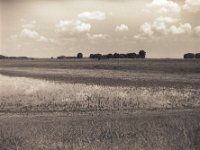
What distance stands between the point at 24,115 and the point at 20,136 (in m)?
5.91

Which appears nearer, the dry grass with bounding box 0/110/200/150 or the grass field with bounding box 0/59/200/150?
the dry grass with bounding box 0/110/200/150

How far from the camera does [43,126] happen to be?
18547 millimetres

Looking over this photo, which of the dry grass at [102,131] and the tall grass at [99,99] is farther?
the tall grass at [99,99]

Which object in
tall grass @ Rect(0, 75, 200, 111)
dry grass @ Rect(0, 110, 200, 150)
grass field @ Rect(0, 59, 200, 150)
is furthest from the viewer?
tall grass @ Rect(0, 75, 200, 111)

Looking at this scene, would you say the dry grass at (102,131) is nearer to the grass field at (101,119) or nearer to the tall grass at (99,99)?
the grass field at (101,119)

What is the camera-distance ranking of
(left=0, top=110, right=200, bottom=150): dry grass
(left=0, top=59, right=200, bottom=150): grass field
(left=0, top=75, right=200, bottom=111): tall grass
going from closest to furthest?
(left=0, top=110, right=200, bottom=150): dry grass → (left=0, top=59, right=200, bottom=150): grass field → (left=0, top=75, right=200, bottom=111): tall grass

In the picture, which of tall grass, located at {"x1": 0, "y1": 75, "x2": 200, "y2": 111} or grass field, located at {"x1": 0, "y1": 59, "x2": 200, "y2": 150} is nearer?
grass field, located at {"x1": 0, "y1": 59, "x2": 200, "y2": 150}

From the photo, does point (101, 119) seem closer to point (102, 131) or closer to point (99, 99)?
point (102, 131)

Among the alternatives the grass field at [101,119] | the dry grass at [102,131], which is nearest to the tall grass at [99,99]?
the grass field at [101,119]

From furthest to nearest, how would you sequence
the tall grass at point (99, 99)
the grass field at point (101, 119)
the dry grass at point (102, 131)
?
the tall grass at point (99, 99) → the grass field at point (101, 119) → the dry grass at point (102, 131)

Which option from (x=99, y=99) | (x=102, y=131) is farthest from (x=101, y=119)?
(x=99, y=99)

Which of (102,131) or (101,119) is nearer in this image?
(102,131)

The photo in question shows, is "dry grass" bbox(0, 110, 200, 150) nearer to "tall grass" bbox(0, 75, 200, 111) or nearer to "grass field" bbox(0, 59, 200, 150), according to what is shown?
"grass field" bbox(0, 59, 200, 150)

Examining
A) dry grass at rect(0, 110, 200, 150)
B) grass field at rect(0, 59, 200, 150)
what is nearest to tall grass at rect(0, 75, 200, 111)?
grass field at rect(0, 59, 200, 150)
